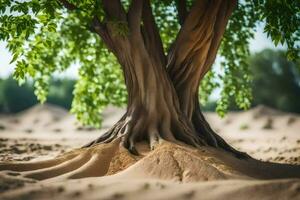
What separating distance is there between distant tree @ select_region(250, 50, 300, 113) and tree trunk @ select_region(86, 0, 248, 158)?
25.5m

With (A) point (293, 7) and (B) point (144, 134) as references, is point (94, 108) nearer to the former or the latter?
(B) point (144, 134)

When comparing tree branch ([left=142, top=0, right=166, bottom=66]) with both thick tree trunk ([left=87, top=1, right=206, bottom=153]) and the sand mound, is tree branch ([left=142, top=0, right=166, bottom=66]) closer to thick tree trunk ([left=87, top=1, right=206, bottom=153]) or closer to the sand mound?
thick tree trunk ([left=87, top=1, right=206, bottom=153])

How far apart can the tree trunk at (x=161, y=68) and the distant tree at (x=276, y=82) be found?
1005 inches

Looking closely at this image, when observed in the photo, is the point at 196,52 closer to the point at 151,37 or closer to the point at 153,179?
the point at 151,37

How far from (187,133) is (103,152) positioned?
1.50m

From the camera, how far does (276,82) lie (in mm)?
32156

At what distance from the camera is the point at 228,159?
541 cm

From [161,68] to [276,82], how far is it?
27963 mm

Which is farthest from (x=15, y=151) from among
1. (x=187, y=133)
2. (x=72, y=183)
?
(x=72, y=183)

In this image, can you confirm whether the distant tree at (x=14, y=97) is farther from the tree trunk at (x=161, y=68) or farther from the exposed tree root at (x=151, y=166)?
the exposed tree root at (x=151, y=166)

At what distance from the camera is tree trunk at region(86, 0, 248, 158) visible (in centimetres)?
599

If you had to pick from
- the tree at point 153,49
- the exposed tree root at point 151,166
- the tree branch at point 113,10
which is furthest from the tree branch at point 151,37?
the exposed tree root at point 151,166

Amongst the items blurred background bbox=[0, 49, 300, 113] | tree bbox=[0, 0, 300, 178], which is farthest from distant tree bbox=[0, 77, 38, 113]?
tree bbox=[0, 0, 300, 178]

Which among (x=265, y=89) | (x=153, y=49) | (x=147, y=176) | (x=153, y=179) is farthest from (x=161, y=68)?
(x=265, y=89)
